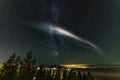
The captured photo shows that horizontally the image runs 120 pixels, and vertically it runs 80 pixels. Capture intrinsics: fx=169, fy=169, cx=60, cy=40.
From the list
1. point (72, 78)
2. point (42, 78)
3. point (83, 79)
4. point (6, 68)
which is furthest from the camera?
point (72, 78)

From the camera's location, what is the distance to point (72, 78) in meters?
87.8

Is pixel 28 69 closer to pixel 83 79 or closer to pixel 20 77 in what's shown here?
pixel 20 77

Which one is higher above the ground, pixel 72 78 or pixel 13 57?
pixel 13 57

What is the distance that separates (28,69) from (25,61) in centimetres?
243

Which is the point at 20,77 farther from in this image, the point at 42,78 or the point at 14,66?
the point at 42,78

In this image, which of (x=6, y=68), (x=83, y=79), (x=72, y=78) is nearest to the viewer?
(x=6, y=68)

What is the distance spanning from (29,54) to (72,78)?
150 ft

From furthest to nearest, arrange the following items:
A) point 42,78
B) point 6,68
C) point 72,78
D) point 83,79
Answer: point 72,78 < point 83,79 < point 42,78 < point 6,68

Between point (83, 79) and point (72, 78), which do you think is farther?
point (72, 78)

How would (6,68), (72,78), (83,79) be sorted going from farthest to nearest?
(72,78) < (83,79) < (6,68)

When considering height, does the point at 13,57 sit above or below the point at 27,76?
above

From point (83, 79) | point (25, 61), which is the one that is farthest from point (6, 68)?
point (83, 79)

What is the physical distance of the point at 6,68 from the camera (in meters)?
47.5

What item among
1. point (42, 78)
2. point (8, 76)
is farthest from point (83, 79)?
point (8, 76)
